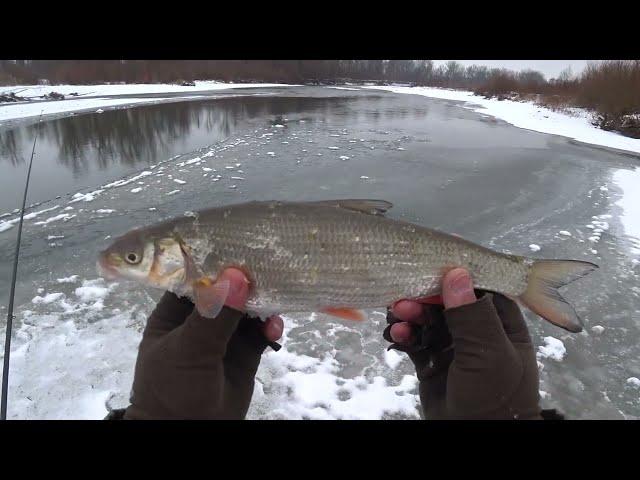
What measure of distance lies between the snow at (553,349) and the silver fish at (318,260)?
2.27 meters

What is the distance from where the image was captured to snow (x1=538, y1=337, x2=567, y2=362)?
4371 mm

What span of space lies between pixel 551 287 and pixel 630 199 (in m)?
9.49

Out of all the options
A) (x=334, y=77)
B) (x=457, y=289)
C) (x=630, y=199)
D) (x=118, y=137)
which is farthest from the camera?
(x=334, y=77)

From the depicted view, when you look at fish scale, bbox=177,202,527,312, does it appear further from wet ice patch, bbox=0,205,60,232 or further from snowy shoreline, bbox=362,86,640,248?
wet ice patch, bbox=0,205,60,232

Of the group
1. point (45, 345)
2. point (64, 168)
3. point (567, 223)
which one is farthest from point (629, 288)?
point (64, 168)

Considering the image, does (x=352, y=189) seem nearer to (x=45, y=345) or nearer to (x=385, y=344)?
(x=385, y=344)

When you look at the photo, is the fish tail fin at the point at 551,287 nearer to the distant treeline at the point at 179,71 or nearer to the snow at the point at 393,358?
the snow at the point at 393,358

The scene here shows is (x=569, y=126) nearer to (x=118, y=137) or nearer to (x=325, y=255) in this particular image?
(x=118, y=137)

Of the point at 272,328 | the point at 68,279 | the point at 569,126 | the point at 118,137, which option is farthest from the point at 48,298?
the point at 569,126

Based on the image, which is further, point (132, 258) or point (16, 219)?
point (16, 219)

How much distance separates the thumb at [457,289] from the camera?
94.0 inches

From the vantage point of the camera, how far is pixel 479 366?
2.18 meters

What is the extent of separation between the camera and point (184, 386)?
2.09 meters

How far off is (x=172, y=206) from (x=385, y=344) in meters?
5.70
